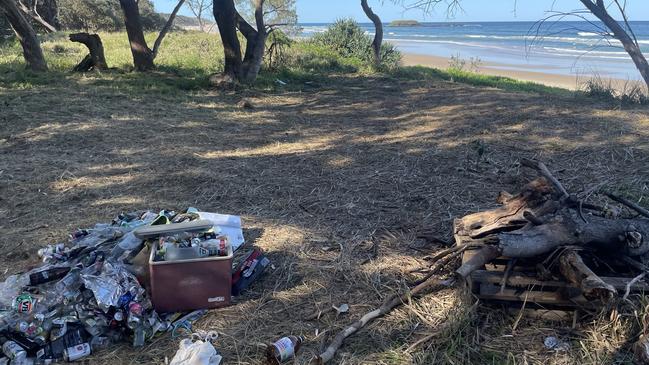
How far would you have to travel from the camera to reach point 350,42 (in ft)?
53.2

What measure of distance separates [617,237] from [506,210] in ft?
1.82

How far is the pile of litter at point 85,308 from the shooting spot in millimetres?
2234

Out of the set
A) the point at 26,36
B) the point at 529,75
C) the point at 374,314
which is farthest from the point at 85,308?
the point at 529,75

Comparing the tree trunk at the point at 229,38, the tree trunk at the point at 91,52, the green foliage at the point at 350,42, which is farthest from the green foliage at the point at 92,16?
the tree trunk at the point at 229,38

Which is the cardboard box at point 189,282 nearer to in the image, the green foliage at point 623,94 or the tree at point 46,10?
the green foliage at point 623,94

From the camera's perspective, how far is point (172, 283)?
2.49 metres

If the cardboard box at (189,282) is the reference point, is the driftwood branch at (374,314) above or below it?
below

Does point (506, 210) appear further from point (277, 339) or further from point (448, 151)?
point (448, 151)

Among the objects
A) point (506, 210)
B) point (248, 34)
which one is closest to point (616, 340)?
point (506, 210)

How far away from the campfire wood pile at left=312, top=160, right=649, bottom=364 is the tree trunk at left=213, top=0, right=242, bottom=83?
7.42 m

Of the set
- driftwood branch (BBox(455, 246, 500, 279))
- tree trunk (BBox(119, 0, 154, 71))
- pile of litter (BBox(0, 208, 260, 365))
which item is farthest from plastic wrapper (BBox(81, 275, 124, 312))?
tree trunk (BBox(119, 0, 154, 71))

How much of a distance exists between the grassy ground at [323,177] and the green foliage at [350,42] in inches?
279

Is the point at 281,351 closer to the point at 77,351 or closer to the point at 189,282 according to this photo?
the point at 189,282

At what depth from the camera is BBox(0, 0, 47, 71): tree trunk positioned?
30.0 ft
